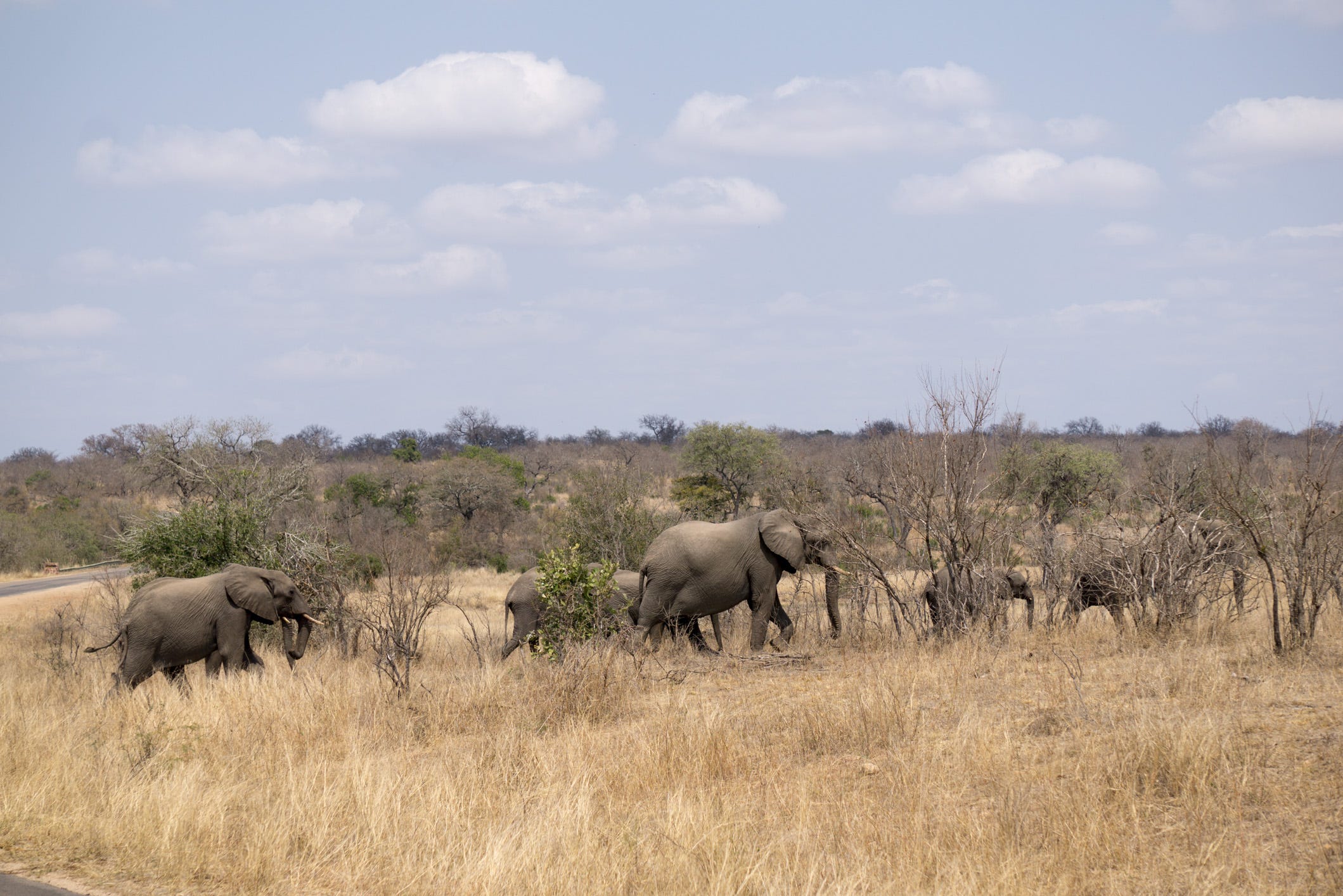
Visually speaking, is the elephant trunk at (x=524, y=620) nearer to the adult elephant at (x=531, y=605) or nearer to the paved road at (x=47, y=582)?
the adult elephant at (x=531, y=605)

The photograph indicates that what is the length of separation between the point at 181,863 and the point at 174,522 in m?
12.9

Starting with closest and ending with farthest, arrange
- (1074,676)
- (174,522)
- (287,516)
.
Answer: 1. (1074,676)
2. (174,522)
3. (287,516)

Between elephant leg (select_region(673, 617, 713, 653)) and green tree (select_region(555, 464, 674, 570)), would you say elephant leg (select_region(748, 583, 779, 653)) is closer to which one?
elephant leg (select_region(673, 617, 713, 653))

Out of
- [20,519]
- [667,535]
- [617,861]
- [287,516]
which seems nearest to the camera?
[617,861]

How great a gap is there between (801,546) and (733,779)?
6686 mm

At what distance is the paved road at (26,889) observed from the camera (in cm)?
650

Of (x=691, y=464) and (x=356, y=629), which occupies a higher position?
(x=691, y=464)

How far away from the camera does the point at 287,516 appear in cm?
3161

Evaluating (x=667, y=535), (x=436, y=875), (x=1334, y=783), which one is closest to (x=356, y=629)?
(x=667, y=535)

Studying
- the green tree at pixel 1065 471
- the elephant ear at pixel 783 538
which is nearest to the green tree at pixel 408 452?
the green tree at pixel 1065 471

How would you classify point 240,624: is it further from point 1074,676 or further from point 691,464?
point 691,464

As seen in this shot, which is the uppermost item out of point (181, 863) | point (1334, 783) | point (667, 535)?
point (667, 535)

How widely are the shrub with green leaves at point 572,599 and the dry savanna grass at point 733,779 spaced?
4.66 ft

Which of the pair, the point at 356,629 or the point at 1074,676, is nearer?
the point at 1074,676
